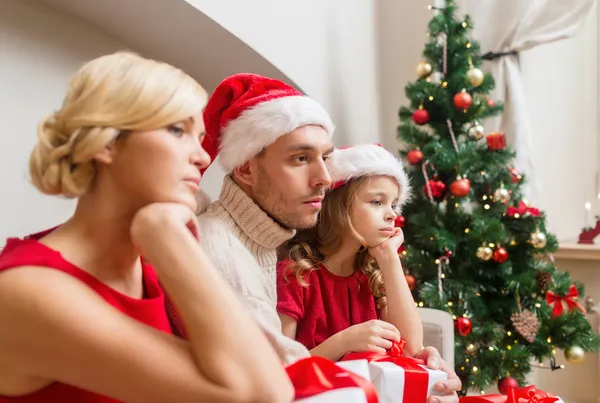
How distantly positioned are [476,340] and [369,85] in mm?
1390

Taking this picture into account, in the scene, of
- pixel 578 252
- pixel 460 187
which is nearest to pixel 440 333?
pixel 460 187

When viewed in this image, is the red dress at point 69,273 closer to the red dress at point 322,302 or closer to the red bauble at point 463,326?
the red dress at point 322,302

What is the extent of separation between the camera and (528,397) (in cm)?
136

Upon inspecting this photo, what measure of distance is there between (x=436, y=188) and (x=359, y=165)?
2.84 feet

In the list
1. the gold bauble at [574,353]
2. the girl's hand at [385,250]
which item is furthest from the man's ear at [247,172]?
the gold bauble at [574,353]

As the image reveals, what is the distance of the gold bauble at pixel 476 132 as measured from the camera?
241 centimetres

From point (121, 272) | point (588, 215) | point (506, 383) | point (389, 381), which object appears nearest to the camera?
point (121, 272)

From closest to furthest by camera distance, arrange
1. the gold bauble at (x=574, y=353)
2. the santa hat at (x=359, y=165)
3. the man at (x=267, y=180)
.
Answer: the man at (x=267, y=180)
the santa hat at (x=359, y=165)
the gold bauble at (x=574, y=353)

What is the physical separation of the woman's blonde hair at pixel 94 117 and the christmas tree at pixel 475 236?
1.67m

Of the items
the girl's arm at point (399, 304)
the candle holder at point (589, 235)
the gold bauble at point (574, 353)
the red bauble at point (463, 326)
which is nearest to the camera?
the girl's arm at point (399, 304)

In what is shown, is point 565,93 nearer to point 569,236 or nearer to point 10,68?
point 569,236

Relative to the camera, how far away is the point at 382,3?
10.1 ft

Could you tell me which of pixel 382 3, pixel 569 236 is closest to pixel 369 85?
pixel 382 3

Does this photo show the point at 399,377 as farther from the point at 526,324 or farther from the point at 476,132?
the point at 476,132
